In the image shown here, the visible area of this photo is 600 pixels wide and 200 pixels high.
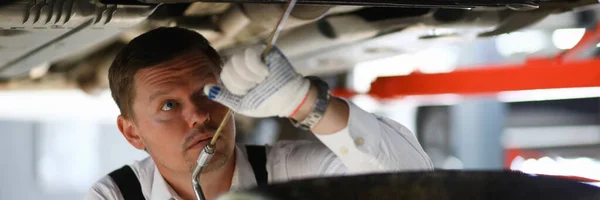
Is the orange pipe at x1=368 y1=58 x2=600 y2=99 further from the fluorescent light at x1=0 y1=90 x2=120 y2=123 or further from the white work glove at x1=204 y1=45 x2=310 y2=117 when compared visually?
the fluorescent light at x1=0 y1=90 x2=120 y2=123

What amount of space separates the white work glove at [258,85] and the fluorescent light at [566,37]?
1.45 meters

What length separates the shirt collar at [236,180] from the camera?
150cm

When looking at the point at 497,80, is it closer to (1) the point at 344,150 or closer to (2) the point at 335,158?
(2) the point at 335,158

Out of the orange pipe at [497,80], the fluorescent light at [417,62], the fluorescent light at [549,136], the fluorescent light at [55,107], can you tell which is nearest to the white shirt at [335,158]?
the orange pipe at [497,80]

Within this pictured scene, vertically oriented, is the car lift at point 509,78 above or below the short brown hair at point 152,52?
above

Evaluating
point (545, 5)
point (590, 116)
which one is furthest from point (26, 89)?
point (590, 116)

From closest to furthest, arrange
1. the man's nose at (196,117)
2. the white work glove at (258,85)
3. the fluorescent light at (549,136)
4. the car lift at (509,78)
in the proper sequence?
1. the white work glove at (258,85)
2. the man's nose at (196,117)
3. the car lift at (509,78)
4. the fluorescent light at (549,136)

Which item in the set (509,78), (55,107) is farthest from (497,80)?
(55,107)

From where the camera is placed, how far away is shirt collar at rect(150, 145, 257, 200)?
1.50 m

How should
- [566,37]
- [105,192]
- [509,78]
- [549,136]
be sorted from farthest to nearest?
1. [549,136]
2. [566,37]
3. [509,78]
4. [105,192]

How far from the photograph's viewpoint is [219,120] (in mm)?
1397

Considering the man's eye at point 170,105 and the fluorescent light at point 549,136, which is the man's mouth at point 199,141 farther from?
the fluorescent light at point 549,136

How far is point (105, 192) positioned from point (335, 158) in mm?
417

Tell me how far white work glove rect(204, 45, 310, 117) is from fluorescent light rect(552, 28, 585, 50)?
1451mm
